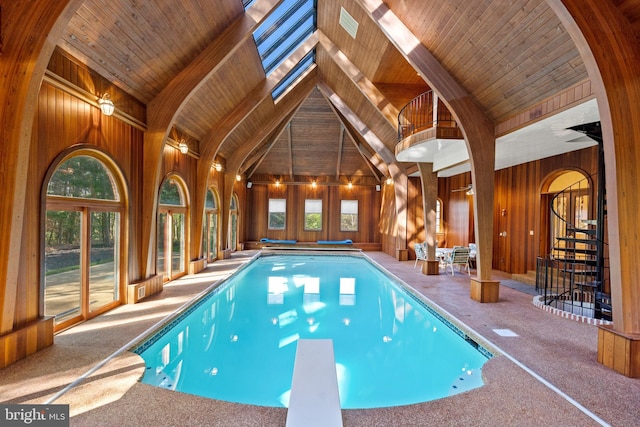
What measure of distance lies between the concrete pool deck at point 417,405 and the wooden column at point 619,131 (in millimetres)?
446

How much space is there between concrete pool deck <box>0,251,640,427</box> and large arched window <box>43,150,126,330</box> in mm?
403

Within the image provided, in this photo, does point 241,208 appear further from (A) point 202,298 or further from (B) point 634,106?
(B) point 634,106

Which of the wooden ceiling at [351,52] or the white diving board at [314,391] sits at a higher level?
the wooden ceiling at [351,52]

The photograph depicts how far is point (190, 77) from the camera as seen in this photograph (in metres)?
5.59

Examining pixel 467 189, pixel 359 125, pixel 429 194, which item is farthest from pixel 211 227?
pixel 467 189

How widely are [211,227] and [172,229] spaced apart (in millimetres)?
2842

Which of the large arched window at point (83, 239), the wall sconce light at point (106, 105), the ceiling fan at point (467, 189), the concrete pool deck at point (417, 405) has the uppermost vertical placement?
the wall sconce light at point (106, 105)

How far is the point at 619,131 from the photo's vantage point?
2.97m

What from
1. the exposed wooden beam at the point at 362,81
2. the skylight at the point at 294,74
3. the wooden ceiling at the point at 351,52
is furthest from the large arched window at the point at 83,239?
the skylight at the point at 294,74

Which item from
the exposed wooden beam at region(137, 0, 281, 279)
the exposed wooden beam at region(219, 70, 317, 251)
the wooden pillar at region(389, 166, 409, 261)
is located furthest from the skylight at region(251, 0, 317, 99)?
the wooden pillar at region(389, 166, 409, 261)

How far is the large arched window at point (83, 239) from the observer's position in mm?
3854

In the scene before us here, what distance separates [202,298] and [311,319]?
6.69 ft

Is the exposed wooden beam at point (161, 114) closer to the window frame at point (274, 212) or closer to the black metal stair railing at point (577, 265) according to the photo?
the black metal stair railing at point (577, 265)

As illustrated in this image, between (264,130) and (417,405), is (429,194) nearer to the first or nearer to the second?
(264,130)
